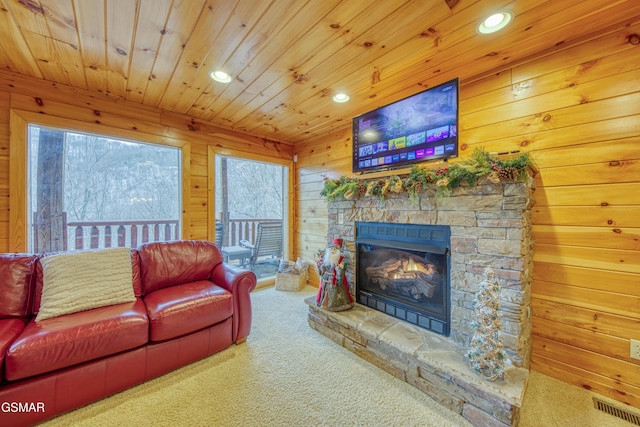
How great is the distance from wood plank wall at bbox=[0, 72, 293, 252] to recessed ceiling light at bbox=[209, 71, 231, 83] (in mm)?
1139

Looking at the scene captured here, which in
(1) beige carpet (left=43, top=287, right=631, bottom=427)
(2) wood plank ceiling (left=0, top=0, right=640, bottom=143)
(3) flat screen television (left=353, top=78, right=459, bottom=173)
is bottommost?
(1) beige carpet (left=43, top=287, right=631, bottom=427)

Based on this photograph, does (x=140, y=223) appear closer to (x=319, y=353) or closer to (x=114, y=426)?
(x=114, y=426)

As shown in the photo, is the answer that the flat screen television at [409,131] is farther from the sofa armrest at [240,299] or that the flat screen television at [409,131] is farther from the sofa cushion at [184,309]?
the sofa cushion at [184,309]

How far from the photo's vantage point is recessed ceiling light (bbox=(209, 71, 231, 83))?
2029 millimetres

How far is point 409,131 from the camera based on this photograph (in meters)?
2.14

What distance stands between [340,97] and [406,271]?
1.86 metres

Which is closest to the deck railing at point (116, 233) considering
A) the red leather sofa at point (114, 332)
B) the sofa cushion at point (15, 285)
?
the red leather sofa at point (114, 332)

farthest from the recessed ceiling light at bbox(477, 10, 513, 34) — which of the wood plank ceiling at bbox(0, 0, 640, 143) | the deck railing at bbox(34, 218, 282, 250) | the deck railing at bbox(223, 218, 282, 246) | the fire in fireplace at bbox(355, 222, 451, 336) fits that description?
the deck railing at bbox(223, 218, 282, 246)

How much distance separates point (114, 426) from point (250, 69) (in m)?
2.56

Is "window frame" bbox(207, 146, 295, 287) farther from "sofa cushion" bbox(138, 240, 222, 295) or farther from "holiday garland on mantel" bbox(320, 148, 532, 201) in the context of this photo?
"holiday garland on mantel" bbox(320, 148, 532, 201)

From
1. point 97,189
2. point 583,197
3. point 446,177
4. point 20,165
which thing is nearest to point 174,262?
point 20,165

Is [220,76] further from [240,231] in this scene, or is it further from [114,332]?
[240,231]

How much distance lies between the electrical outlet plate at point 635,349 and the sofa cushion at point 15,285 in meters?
4.03

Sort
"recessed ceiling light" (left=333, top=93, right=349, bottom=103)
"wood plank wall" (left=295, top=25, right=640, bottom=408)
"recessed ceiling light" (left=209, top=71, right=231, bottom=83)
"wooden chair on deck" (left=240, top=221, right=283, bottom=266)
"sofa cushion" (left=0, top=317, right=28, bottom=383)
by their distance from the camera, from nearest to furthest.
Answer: "sofa cushion" (left=0, top=317, right=28, bottom=383) < "wood plank wall" (left=295, top=25, right=640, bottom=408) < "recessed ceiling light" (left=209, top=71, right=231, bottom=83) < "recessed ceiling light" (left=333, top=93, right=349, bottom=103) < "wooden chair on deck" (left=240, top=221, right=283, bottom=266)
